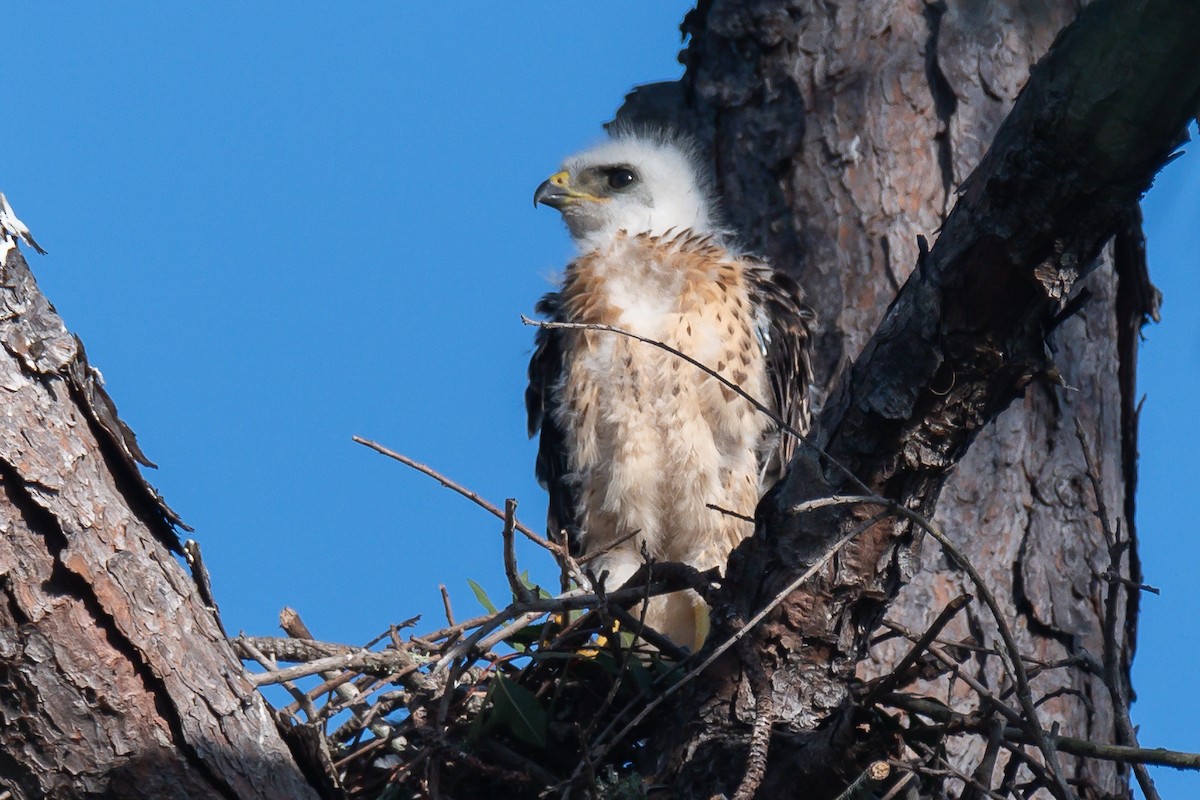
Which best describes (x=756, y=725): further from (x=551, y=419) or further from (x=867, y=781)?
(x=551, y=419)

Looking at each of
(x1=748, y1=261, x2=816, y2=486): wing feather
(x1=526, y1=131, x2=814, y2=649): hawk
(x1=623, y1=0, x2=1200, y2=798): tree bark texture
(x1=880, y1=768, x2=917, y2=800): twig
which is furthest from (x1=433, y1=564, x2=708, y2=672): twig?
(x1=748, y1=261, x2=816, y2=486): wing feather

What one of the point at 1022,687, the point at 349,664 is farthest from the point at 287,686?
the point at 1022,687

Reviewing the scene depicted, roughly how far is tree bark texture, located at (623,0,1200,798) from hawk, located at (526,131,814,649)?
0.15 metres

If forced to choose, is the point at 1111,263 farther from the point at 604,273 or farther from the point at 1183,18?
the point at 1183,18

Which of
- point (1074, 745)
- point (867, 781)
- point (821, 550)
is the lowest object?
point (867, 781)

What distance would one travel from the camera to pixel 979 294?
2.12m

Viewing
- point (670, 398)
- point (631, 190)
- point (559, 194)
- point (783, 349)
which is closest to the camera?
point (670, 398)

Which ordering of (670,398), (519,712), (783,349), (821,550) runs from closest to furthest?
(821,550) → (519,712) → (670,398) → (783,349)

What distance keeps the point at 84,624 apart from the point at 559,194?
2.75 meters

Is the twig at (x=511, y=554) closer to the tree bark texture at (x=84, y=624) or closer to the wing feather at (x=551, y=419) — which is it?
the tree bark texture at (x=84, y=624)

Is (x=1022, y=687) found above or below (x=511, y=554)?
below

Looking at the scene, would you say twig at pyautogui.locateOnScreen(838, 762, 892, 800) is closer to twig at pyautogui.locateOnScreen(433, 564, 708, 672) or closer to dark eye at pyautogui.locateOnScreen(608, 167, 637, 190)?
twig at pyautogui.locateOnScreen(433, 564, 708, 672)

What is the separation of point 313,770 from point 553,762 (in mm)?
775

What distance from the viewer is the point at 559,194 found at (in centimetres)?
457
